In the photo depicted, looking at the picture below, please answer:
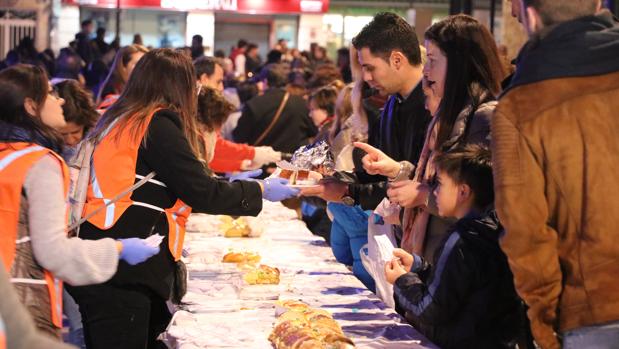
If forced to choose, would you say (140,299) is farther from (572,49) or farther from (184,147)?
(572,49)

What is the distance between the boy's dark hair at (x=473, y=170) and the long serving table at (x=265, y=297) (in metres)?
0.57

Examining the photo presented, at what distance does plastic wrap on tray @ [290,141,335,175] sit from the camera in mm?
4699

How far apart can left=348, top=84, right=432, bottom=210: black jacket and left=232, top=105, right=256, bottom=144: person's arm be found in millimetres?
4839

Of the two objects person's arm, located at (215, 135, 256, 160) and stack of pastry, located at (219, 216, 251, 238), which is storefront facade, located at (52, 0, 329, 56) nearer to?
person's arm, located at (215, 135, 256, 160)

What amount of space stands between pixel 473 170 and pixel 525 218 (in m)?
0.65

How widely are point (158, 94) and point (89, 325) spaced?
919 millimetres

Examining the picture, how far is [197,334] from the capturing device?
3.79m

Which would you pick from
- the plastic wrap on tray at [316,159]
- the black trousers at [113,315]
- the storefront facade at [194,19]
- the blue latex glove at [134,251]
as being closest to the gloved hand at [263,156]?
the plastic wrap on tray at [316,159]

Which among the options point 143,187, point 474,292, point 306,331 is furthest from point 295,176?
point 474,292

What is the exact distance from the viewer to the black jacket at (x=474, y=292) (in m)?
3.30

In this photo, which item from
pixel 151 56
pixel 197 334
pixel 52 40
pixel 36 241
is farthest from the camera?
pixel 52 40

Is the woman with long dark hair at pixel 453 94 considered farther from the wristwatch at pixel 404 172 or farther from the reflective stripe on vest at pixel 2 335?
the reflective stripe on vest at pixel 2 335

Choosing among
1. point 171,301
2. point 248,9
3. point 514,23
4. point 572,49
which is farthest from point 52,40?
point 572,49

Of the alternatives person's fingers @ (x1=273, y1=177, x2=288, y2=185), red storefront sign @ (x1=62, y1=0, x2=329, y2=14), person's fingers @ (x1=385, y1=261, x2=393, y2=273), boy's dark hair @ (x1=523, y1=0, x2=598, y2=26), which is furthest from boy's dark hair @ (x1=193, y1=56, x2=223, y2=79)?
red storefront sign @ (x1=62, y1=0, x2=329, y2=14)
